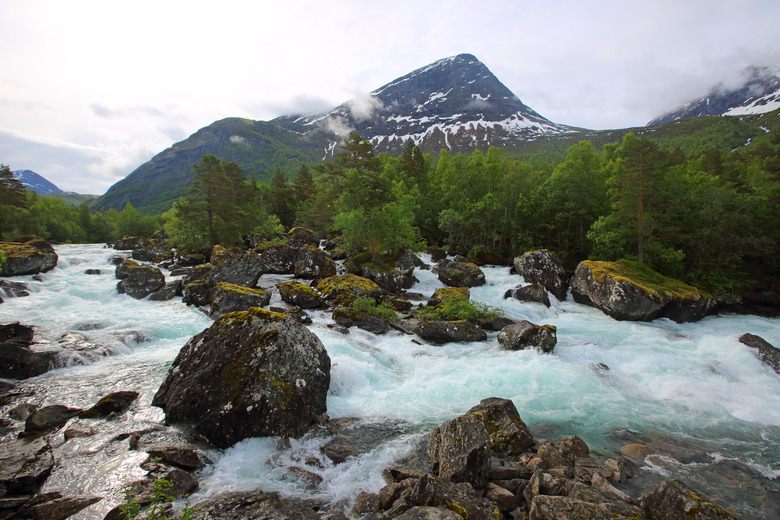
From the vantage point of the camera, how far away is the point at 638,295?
2116cm

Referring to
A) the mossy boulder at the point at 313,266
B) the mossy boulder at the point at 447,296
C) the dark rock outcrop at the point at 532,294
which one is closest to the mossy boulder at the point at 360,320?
the mossy boulder at the point at 447,296

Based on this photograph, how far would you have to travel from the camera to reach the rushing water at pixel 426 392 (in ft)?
23.8

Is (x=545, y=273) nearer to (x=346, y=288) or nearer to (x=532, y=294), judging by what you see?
(x=532, y=294)

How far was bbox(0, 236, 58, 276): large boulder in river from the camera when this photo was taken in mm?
23689

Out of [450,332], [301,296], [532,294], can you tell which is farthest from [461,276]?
[301,296]

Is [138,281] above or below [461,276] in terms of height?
above

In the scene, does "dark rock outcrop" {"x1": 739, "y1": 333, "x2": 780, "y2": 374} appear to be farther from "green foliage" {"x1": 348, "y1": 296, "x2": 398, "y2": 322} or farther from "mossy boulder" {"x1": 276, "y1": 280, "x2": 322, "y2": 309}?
"mossy boulder" {"x1": 276, "y1": 280, "x2": 322, "y2": 309}

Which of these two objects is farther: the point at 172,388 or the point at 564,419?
the point at 564,419

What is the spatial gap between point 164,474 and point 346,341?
9.30 meters

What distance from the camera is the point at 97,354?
12.4m

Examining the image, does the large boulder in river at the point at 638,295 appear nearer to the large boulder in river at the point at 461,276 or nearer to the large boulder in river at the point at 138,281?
the large boulder in river at the point at 461,276

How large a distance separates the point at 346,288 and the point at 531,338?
12473 mm

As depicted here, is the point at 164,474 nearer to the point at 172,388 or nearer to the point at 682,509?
the point at 172,388

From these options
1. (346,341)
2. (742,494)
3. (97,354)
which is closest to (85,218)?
(97,354)
